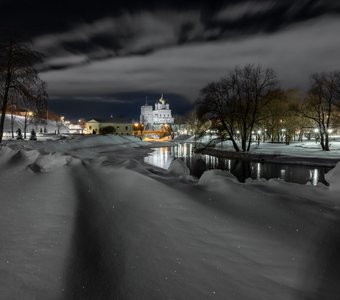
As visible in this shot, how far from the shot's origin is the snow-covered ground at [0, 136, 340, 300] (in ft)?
11.7

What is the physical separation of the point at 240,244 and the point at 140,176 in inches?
119

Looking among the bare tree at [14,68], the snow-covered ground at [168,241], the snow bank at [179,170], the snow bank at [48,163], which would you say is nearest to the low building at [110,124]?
the bare tree at [14,68]

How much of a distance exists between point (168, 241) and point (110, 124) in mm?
140497

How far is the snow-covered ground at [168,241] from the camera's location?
3.58 m

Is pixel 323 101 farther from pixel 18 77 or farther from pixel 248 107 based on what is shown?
pixel 18 77

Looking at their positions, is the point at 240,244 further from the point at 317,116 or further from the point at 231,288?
the point at 317,116

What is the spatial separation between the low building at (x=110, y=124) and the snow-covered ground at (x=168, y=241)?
137 m

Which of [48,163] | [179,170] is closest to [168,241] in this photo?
[179,170]

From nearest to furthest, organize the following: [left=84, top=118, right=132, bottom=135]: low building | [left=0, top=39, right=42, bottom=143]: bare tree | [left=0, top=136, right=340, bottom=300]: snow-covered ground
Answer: [left=0, top=136, right=340, bottom=300]: snow-covered ground
[left=0, top=39, right=42, bottom=143]: bare tree
[left=84, top=118, right=132, bottom=135]: low building

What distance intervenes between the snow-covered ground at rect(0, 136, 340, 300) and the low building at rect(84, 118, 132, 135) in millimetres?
136596

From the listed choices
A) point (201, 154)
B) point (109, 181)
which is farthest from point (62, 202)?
point (201, 154)

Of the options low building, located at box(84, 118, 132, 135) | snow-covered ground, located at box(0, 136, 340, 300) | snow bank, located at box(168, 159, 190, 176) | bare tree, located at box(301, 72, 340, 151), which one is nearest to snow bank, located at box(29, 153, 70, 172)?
snow-covered ground, located at box(0, 136, 340, 300)

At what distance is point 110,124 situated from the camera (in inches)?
5561

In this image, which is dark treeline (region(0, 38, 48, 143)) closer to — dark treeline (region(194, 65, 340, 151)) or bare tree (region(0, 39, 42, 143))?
bare tree (region(0, 39, 42, 143))
